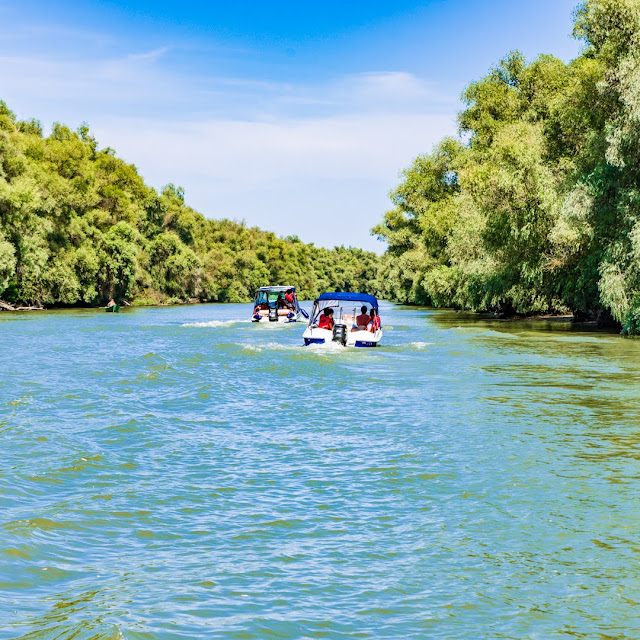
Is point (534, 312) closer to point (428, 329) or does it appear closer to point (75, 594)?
point (428, 329)

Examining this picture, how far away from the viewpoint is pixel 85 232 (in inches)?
3159

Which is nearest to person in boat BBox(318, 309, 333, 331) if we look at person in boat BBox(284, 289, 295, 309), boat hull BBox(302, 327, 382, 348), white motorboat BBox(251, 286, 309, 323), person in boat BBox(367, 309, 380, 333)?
boat hull BBox(302, 327, 382, 348)

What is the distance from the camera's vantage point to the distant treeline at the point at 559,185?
31391mm

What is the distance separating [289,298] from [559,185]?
2117 cm

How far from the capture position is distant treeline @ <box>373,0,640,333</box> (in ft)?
103

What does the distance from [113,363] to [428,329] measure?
72.3ft

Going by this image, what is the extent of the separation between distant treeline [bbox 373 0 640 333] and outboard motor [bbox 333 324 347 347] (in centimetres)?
1020

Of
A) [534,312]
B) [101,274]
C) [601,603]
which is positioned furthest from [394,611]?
[101,274]

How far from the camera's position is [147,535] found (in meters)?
8.41

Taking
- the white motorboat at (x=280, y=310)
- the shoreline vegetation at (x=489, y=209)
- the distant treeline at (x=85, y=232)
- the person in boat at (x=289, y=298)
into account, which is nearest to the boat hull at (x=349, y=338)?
the shoreline vegetation at (x=489, y=209)

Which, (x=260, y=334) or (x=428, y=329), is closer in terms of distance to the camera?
(x=260, y=334)

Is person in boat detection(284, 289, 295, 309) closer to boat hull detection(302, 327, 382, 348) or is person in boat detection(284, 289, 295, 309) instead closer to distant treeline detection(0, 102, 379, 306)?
boat hull detection(302, 327, 382, 348)

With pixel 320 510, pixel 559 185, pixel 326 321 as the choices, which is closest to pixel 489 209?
pixel 559 185

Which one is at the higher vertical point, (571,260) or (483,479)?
(571,260)
